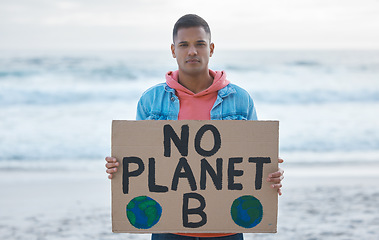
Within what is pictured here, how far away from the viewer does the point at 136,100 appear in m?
15.2

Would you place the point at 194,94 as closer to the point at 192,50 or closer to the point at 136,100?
the point at 192,50

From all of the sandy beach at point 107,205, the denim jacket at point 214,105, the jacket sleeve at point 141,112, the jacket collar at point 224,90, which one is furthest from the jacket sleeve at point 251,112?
the sandy beach at point 107,205

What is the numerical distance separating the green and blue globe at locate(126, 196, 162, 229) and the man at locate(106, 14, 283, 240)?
11 centimetres

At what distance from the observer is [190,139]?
2.44m

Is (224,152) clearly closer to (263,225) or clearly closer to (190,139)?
(190,139)

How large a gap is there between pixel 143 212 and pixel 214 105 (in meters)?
0.60

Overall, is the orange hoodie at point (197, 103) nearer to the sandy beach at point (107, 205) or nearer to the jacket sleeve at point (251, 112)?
the jacket sleeve at point (251, 112)

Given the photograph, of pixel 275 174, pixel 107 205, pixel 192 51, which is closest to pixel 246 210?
pixel 275 174

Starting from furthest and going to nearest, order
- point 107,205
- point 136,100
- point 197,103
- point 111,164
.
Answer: point 136,100 < point 107,205 < point 197,103 < point 111,164

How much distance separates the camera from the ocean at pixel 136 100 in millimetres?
8406

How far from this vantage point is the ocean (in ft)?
27.6

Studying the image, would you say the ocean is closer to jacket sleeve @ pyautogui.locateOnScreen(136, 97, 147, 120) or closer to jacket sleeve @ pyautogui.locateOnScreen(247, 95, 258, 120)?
jacket sleeve @ pyautogui.locateOnScreen(136, 97, 147, 120)

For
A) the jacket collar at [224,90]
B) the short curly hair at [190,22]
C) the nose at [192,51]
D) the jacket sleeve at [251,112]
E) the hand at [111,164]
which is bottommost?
the hand at [111,164]

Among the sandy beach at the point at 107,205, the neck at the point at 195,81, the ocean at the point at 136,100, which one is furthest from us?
the ocean at the point at 136,100
